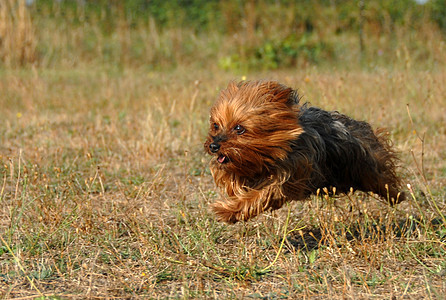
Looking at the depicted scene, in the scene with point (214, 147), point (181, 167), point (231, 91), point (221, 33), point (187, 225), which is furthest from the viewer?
point (221, 33)

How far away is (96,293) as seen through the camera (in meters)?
3.47

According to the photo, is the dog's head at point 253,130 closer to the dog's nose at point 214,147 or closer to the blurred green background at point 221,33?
the dog's nose at point 214,147

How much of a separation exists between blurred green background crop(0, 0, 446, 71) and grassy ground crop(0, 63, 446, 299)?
193 inches

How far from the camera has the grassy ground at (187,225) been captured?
363cm

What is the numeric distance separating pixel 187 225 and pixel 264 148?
927 millimetres

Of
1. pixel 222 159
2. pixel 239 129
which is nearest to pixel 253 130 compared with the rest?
pixel 239 129

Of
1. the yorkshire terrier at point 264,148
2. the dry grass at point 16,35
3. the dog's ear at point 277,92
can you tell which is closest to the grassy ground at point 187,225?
the yorkshire terrier at point 264,148

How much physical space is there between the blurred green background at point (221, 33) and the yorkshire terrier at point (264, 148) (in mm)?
8124

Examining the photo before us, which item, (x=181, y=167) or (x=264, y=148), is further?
(x=181, y=167)

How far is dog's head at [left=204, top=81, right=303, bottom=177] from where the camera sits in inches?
149

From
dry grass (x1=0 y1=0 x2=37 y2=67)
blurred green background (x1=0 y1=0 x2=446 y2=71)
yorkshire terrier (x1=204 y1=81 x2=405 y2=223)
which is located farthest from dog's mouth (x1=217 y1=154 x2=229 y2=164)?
dry grass (x1=0 y1=0 x2=37 y2=67)

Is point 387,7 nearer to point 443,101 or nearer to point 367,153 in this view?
point 443,101

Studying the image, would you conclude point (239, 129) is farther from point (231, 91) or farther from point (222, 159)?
point (231, 91)

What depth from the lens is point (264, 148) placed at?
3.84 metres
